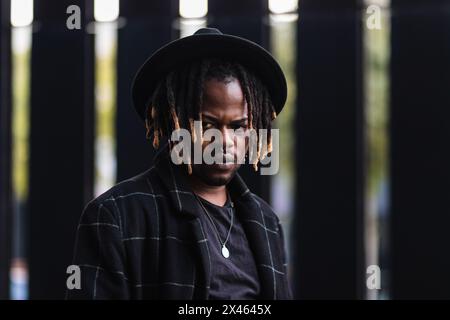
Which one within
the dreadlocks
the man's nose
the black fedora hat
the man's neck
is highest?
the black fedora hat

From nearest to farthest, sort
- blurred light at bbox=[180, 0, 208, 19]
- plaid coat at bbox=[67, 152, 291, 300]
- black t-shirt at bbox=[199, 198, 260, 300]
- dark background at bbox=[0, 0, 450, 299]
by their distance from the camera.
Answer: plaid coat at bbox=[67, 152, 291, 300]
black t-shirt at bbox=[199, 198, 260, 300]
dark background at bbox=[0, 0, 450, 299]
blurred light at bbox=[180, 0, 208, 19]

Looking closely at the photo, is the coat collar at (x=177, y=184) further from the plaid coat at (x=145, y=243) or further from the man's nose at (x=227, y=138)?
the man's nose at (x=227, y=138)

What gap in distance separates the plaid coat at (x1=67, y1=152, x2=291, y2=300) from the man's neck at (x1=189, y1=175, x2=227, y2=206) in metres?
0.04

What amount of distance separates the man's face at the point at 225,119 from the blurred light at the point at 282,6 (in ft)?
11.2

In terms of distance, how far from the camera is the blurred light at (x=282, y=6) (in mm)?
5176

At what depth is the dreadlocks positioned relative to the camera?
1893mm

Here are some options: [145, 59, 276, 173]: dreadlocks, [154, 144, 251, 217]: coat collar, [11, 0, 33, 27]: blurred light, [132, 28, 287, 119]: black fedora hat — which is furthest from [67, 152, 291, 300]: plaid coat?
[11, 0, 33, 27]: blurred light

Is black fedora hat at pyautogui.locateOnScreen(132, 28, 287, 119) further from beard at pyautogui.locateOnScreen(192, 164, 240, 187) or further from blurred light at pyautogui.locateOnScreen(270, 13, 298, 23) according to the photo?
blurred light at pyautogui.locateOnScreen(270, 13, 298, 23)

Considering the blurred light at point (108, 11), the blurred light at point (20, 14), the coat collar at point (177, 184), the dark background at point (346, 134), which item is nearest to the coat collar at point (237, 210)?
the coat collar at point (177, 184)

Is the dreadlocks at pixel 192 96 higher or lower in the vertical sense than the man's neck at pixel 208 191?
higher

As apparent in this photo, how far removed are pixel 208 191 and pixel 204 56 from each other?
0.37m

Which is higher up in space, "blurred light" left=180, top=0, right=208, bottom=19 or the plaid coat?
"blurred light" left=180, top=0, right=208, bottom=19

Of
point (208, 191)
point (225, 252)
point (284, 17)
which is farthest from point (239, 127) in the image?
Result: point (284, 17)
